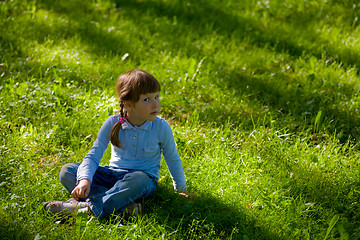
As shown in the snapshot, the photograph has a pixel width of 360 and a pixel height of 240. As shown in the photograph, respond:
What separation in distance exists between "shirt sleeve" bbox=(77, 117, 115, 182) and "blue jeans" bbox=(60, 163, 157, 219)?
10cm

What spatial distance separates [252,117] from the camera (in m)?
4.18

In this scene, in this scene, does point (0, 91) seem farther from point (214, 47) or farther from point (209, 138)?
point (214, 47)

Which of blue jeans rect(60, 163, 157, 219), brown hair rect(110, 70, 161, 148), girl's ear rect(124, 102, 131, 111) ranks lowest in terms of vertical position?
blue jeans rect(60, 163, 157, 219)

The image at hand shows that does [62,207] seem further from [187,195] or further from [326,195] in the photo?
[326,195]

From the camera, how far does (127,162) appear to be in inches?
117

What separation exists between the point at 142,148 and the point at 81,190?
0.55 metres

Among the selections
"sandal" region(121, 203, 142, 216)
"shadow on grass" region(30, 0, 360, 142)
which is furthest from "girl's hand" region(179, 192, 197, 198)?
"shadow on grass" region(30, 0, 360, 142)

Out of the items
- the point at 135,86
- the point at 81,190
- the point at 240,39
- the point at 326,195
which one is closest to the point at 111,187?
the point at 81,190

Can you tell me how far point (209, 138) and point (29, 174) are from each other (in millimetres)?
1642

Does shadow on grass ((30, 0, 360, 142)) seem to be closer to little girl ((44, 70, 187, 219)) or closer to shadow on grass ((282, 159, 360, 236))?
shadow on grass ((282, 159, 360, 236))

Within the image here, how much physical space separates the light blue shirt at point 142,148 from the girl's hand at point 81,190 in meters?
0.21

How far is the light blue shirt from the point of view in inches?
115

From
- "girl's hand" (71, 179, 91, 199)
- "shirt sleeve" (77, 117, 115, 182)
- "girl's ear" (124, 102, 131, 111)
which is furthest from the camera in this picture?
"girl's ear" (124, 102, 131, 111)

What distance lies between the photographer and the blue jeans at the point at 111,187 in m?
2.75
